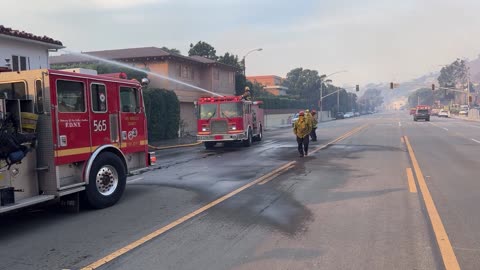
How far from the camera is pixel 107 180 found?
334 inches

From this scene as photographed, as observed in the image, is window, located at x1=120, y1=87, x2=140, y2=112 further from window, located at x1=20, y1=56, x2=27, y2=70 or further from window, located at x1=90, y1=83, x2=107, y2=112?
window, located at x1=20, y1=56, x2=27, y2=70

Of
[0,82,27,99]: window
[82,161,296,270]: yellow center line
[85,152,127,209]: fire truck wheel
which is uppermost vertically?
[0,82,27,99]: window

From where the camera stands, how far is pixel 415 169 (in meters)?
12.4

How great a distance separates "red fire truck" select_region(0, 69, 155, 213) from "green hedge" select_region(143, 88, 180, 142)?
17648 millimetres

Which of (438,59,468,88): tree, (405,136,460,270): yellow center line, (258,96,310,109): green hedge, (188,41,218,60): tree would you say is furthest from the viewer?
(438,59,468,88): tree

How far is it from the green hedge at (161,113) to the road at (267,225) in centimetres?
1544

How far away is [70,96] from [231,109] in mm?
13474

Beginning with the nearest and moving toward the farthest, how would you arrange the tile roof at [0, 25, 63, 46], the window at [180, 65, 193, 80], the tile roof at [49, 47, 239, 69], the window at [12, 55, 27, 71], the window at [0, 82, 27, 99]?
the window at [0, 82, 27, 99], the tile roof at [0, 25, 63, 46], the window at [12, 55, 27, 71], the tile roof at [49, 47, 239, 69], the window at [180, 65, 193, 80]

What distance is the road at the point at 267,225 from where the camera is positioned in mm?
5219

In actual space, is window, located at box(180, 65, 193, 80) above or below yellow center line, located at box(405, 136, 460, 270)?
above

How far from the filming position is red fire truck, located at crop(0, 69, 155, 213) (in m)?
6.72

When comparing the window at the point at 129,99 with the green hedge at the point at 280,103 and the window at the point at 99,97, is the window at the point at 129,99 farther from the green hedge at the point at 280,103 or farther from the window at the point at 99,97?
the green hedge at the point at 280,103

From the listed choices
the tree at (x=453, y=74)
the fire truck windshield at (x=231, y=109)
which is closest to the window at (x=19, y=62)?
the fire truck windshield at (x=231, y=109)

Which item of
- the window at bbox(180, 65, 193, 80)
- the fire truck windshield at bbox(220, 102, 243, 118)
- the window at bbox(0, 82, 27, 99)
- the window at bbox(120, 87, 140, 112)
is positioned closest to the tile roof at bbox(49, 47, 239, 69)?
the window at bbox(180, 65, 193, 80)
